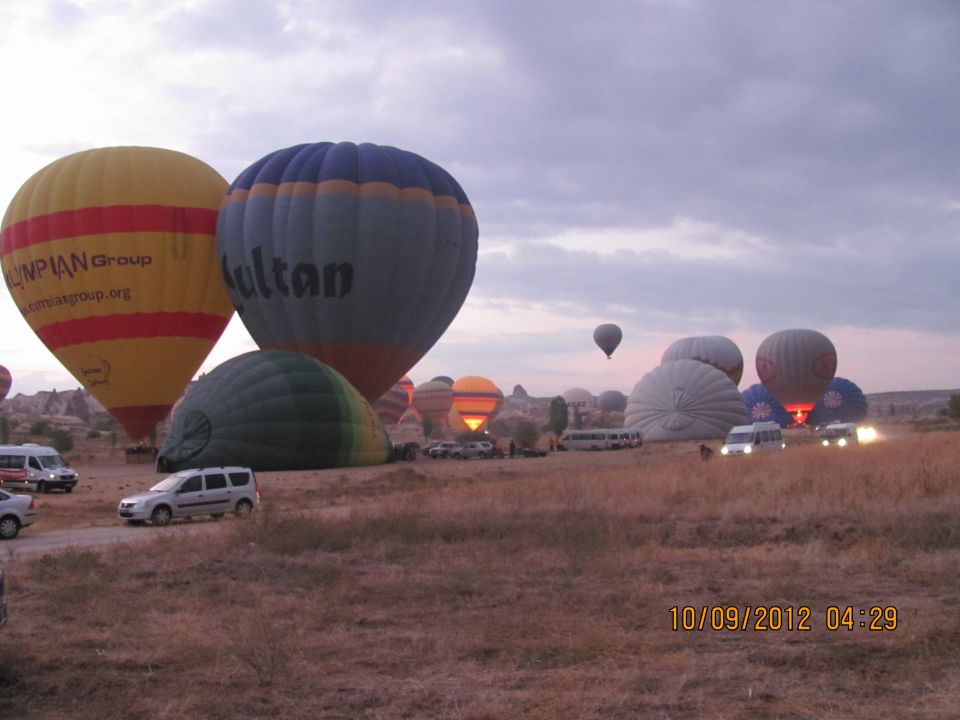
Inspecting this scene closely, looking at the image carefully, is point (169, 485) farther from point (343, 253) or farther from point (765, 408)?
point (765, 408)

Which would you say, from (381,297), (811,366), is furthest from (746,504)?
(811,366)

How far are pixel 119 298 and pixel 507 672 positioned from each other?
38.9 meters

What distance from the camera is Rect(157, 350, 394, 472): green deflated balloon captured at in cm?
3862

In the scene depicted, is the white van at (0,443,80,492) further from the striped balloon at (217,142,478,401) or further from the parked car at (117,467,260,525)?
the parked car at (117,467,260,525)

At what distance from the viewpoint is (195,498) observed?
2425 cm

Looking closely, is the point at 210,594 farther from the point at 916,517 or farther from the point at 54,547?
the point at 916,517

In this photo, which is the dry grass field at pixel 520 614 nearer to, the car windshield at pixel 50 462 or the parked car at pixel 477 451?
the car windshield at pixel 50 462

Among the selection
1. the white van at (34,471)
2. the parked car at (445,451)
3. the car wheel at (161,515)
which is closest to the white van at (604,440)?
the parked car at (445,451)

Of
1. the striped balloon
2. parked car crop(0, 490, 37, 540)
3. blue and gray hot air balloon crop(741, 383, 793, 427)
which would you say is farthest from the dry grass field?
blue and gray hot air balloon crop(741, 383, 793, 427)

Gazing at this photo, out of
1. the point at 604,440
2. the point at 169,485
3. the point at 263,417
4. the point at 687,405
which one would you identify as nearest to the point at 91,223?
the point at 263,417

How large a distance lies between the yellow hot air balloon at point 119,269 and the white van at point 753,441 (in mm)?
24970

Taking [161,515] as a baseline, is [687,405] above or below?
above

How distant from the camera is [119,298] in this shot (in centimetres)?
4338

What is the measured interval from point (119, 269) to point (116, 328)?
2.65 metres
